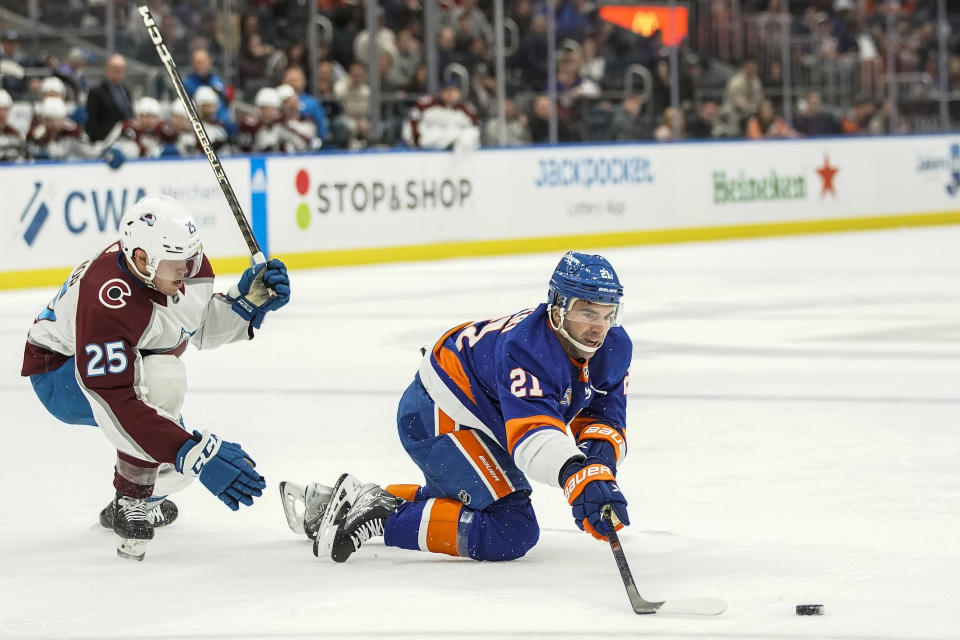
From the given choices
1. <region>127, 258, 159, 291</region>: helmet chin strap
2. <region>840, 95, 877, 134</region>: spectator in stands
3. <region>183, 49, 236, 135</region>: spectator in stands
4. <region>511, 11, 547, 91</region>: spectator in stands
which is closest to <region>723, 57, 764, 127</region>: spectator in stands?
<region>840, 95, 877, 134</region>: spectator in stands

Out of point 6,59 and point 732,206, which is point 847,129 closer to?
point 732,206

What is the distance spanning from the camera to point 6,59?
13812 mm

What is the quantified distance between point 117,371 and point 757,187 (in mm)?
13712

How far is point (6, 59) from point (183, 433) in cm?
1060

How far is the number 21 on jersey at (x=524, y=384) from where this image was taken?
12.3 feet

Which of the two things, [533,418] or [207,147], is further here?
[207,147]

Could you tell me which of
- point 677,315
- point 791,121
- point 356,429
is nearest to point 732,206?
point 791,121

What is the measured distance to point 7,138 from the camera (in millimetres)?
12609

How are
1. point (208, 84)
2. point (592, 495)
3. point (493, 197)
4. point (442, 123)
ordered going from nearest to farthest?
1. point (592, 495)
2. point (208, 84)
3. point (442, 123)
4. point (493, 197)

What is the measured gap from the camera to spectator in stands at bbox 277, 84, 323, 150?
551 inches

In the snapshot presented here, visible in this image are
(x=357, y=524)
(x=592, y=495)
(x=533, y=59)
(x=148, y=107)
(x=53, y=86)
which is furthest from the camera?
(x=533, y=59)

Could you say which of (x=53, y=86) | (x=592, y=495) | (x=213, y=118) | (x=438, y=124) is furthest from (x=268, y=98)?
(x=592, y=495)

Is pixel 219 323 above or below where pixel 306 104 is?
below

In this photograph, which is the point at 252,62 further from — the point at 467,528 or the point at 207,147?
the point at 467,528
